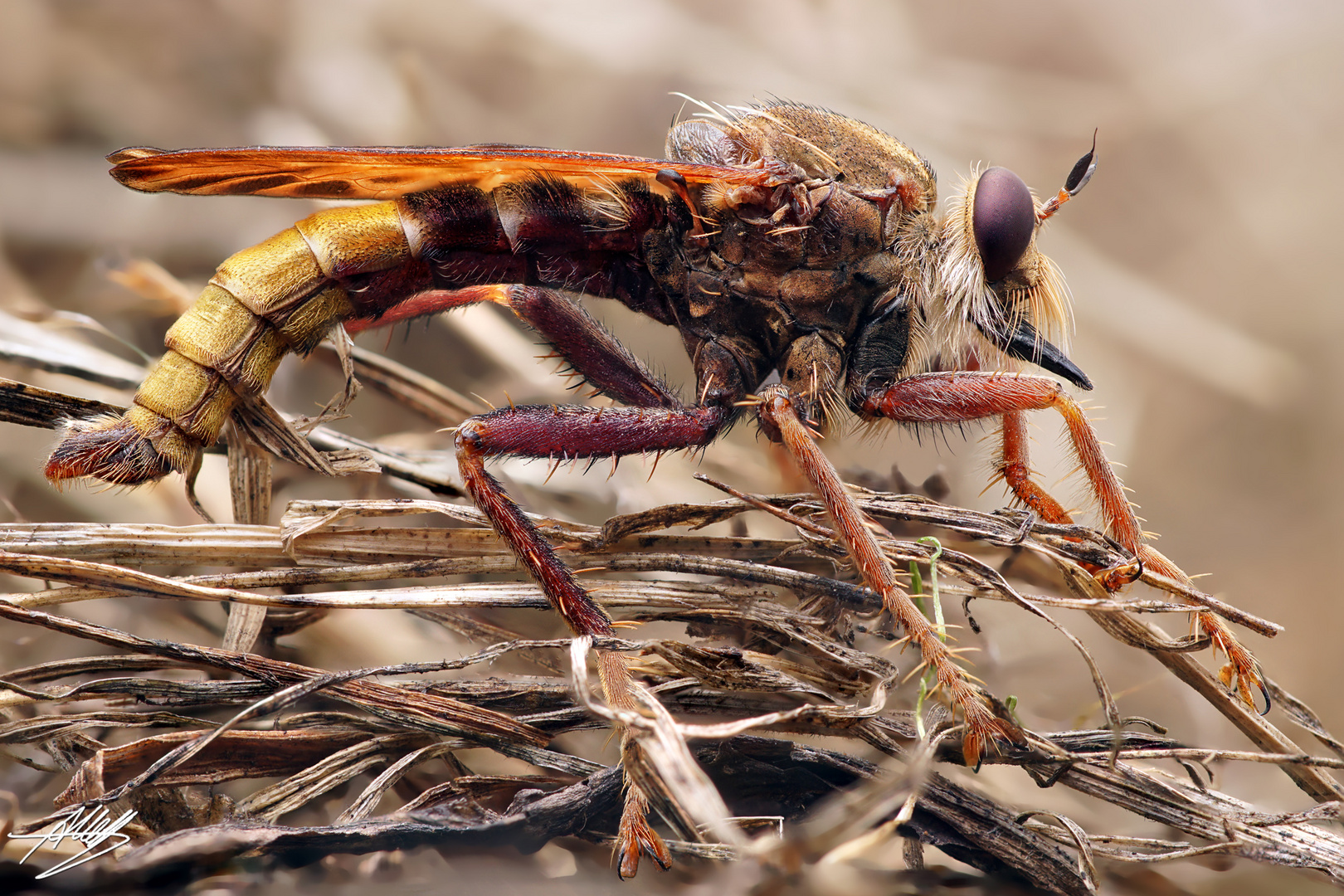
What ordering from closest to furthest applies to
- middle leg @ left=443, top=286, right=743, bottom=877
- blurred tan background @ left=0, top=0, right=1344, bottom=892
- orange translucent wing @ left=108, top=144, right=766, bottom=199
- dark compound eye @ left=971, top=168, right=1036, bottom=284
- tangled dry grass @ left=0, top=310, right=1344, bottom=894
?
tangled dry grass @ left=0, top=310, right=1344, bottom=894, middle leg @ left=443, top=286, right=743, bottom=877, orange translucent wing @ left=108, top=144, right=766, bottom=199, dark compound eye @ left=971, top=168, right=1036, bottom=284, blurred tan background @ left=0, top=0, right=1344, bottom=892

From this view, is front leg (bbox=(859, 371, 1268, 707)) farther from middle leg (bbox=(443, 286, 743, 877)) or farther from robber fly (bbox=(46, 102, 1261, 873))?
middle leg (bbox=(443, 286, 743, 877))

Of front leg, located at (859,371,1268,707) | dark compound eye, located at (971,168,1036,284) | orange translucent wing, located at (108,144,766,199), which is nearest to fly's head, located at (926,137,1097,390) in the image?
dark compound eye, located at (971,168,1036,284)

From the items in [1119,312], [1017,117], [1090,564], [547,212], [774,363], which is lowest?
[1090,564]

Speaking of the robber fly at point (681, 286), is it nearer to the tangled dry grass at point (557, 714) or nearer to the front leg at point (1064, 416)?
the front leg at point (1064, 416)

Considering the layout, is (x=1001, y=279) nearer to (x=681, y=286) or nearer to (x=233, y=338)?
(x=681, y=286)

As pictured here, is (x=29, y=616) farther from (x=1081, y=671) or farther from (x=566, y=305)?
(x=1081, y=671)

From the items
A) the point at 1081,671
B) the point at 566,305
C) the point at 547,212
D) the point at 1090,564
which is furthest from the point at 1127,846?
the point at 547,212

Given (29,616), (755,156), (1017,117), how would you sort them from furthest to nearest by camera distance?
(1017,117), (755,156), (29,616)
